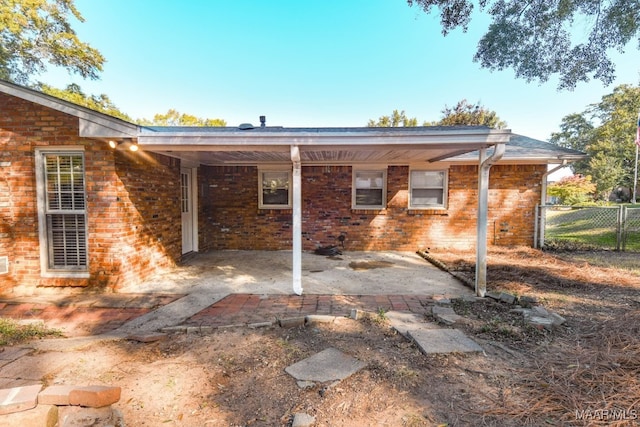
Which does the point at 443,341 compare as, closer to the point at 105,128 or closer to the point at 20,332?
the point at 20,332

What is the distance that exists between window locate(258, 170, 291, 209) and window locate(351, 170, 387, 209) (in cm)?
184

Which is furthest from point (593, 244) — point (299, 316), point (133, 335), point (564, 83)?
point (133, 335)

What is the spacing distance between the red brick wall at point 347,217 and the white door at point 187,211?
1.89 feet

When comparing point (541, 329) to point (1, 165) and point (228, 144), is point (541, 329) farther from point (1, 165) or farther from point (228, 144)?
point (1, 165)

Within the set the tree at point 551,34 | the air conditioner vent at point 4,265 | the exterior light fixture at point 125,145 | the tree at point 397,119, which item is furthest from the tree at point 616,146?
the air conditioner vent at point 4,265

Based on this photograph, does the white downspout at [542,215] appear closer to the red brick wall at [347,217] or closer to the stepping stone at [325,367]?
the red brick wall at [347,217]

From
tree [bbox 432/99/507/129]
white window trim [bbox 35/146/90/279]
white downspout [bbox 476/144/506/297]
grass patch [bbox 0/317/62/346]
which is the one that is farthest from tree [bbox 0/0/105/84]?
tree [bbox 432/99/507/129]

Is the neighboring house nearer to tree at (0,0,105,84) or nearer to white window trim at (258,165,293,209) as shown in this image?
white window trim at (258,165,293,209)

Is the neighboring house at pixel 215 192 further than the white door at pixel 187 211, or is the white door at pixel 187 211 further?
the white door at pixel 187 211

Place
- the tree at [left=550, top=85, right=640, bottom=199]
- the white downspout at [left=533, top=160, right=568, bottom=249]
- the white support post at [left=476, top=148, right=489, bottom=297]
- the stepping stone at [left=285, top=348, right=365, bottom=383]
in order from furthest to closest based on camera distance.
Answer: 1. the tree at [left=550, top=85, right=640, bottom=199]
2. the white downspout at [left=533, top=160, right=568, bottom=249]
3. the white support post at [left=476, top=148, right=489, bottom=297]
4. the stepping stone at [left=285, top=348, right=365, bottom=383]

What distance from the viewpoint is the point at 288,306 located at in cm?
397

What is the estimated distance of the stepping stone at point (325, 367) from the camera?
2.37 m

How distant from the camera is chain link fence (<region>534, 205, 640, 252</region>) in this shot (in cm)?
790

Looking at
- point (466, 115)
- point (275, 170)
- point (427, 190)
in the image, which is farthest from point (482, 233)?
point (466, 115)
